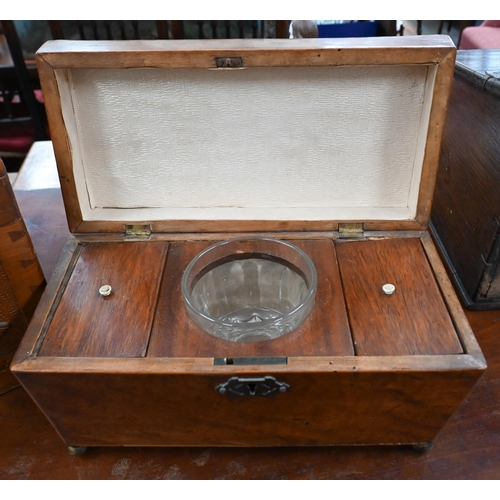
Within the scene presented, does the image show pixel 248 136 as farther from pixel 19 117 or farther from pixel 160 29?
pixel 19 117

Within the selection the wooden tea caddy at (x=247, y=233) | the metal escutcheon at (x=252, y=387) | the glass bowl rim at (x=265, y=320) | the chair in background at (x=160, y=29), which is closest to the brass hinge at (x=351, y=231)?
the wooden tea caddy at (x=247, y=233)

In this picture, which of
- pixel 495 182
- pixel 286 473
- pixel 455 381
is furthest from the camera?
pixel 495 182

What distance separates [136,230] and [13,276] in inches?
9.0

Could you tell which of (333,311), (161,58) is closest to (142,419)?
(333,311)

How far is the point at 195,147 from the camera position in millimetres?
917

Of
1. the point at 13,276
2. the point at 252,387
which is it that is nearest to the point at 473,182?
the point at 252,387

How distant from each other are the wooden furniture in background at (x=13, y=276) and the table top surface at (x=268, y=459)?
158mm

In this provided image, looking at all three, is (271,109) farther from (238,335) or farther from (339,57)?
(238,335)

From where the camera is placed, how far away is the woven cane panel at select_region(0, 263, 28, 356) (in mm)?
806

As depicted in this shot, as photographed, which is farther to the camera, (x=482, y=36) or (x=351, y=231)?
(x=482, y=36)

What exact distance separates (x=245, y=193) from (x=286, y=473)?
0.50 meters

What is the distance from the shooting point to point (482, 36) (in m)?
2.61

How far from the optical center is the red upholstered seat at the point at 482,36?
2.52 meters

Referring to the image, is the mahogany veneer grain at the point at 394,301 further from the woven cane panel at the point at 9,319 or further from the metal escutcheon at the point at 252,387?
the woven cane panel at the point at 9,319
